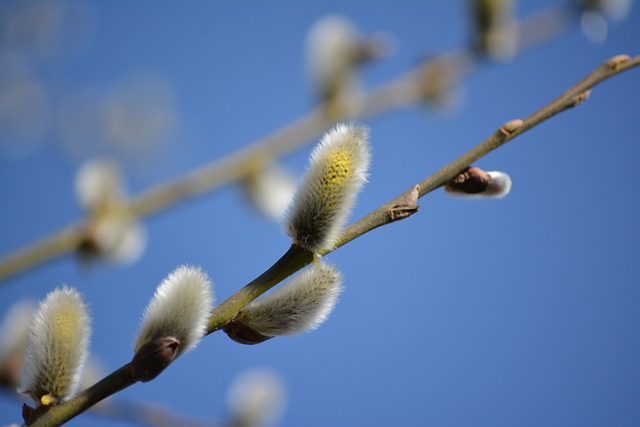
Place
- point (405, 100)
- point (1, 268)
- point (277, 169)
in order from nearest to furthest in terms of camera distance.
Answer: point (1, 268), point (277, 169), point (405, 100)

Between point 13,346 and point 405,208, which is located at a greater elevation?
point 13,346

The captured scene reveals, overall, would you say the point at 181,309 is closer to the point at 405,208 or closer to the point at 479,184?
the point at 405,208

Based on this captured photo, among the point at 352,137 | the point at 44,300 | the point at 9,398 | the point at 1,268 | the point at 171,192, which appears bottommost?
the point at 44,300

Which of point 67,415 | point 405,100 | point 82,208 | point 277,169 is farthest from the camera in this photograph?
point 405,100

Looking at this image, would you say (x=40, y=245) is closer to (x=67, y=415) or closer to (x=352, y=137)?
(x=67, y=415)

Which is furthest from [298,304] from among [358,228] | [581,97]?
[581,97]

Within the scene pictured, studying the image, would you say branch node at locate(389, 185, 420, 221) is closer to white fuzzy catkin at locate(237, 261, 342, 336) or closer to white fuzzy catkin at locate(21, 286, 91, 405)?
white fuzzy catkin at locate(237, 261, 342, 336)

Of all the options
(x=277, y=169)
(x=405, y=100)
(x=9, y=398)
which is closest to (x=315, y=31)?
(x=405, y=100)

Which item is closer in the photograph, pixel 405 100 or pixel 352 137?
pixel 352 137
